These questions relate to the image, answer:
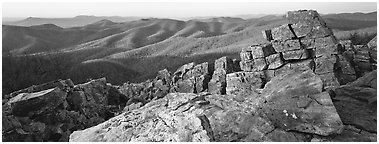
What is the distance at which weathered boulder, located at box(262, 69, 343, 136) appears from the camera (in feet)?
32.6

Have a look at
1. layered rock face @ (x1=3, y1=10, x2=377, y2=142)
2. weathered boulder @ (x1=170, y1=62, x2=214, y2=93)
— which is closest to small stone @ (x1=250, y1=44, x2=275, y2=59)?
layered rock face @ (x1=3, y1=10, x2=377, y2=142)

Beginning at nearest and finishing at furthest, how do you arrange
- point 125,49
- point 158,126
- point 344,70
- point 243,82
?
point 158,126, point 344,70, point 243,82, point 125,49

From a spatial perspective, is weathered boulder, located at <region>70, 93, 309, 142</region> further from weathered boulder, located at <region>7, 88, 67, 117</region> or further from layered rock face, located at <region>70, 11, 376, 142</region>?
weathered boulder, located at <region>7, 88, 67, 117</region>

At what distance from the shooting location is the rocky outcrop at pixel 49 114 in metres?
18.0

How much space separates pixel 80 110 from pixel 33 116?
3.80m

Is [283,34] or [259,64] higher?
[283,34]

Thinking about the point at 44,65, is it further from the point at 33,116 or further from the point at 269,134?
the point at 269,134

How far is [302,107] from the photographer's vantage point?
1063cm

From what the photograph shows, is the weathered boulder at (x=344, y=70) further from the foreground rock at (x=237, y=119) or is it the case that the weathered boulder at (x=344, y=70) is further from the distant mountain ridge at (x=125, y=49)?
the distant mountain ridge at (x=125, y=49)

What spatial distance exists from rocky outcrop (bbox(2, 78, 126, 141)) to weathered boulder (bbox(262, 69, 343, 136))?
1220 cm

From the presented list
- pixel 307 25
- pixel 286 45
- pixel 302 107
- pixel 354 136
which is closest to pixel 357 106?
pixel 354 136

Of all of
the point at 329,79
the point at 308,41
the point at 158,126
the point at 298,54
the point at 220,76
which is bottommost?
the point at 220,76

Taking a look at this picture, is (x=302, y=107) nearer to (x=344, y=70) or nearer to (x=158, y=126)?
(x=158, y=126)

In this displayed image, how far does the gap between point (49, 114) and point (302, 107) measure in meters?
14.9
